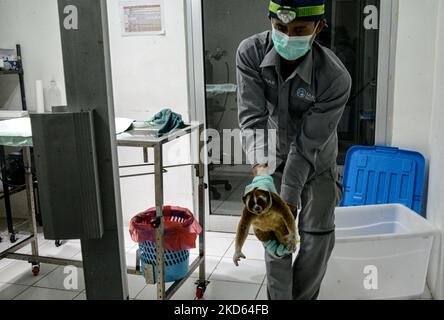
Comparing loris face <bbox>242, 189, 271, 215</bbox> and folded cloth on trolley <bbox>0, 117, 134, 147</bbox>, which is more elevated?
folded cloth on trolley <bbox>0, 117, 134, 147</bbox>

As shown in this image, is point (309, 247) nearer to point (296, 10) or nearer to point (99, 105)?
point (296, 10)

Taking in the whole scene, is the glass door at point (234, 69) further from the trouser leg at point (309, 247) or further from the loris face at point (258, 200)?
the loris face at point (258, 200)

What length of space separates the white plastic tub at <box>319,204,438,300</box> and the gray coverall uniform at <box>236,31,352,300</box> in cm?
26

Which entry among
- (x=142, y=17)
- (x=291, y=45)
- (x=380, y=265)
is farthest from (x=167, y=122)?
(x=380, y=265)

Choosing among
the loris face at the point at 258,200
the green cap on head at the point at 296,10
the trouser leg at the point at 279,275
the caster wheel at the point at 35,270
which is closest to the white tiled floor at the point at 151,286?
the caster wheel at the point at 35,270

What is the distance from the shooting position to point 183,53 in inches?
113

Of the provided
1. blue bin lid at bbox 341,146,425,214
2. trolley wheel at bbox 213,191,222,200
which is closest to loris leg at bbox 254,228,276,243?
blue bin lid at bbox 341,146,425,214

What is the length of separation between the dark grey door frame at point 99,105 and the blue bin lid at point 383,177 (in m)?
1.83

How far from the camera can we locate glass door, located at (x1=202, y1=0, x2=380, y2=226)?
268 cm

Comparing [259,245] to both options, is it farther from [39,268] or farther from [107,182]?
[107,182]

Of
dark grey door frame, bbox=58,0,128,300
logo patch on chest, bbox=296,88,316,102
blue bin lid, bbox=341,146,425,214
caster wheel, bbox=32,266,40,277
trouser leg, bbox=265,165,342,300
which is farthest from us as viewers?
caster wheel, bbox=32,266,40,277

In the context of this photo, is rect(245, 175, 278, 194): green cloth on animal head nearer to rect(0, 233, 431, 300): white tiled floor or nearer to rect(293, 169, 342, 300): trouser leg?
rect(293, 169, 342, 300): trouser leg

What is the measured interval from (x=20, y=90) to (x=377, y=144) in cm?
259

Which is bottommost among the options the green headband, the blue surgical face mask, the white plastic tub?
the white plastic tub
